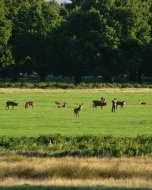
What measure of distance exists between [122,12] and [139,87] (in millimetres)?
27016

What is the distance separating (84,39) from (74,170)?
293ft

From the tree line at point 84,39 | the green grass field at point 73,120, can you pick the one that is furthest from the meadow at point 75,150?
the tree line at point 84,39

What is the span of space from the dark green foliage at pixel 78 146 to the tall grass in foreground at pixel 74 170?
9.03ft

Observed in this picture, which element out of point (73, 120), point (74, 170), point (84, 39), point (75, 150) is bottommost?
point (74, 170)

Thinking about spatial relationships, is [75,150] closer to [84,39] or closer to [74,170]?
[74,170]

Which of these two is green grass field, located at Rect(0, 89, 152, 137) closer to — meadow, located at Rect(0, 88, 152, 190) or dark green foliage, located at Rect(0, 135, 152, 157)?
meadow, located at Rect(0, 88, 152, 190)

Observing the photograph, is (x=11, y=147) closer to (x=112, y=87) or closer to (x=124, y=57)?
(x=112, y=87)

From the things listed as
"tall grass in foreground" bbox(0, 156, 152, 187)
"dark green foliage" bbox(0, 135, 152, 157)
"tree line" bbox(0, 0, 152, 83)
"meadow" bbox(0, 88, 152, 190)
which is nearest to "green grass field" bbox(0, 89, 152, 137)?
"meadow" bbox(0, 88, 152, 190)

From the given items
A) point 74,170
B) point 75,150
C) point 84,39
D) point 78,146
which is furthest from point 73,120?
point 84,39

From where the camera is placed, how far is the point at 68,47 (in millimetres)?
114625

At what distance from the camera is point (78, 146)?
3338 cm

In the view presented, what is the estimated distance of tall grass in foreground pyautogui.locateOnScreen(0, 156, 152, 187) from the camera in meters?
25.9

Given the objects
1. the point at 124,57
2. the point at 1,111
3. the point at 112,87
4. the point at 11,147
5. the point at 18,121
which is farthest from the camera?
the point at 124,57

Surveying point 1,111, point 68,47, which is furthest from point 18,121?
point 68,47
